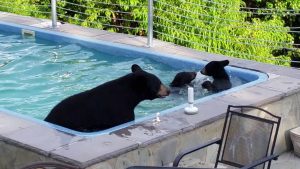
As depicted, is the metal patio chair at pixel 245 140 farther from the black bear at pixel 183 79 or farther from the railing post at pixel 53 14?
the railing post at pixel 53 14

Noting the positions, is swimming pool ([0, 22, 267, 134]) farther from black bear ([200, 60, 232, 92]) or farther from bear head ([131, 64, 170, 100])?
bear head ([131, 64, 170, 100])

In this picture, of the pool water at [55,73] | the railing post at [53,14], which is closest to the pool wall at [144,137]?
the pool water at [55,73]

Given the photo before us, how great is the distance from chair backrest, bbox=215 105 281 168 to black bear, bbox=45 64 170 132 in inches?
40.7

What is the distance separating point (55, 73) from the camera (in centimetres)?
797

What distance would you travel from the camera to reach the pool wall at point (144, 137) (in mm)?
4512

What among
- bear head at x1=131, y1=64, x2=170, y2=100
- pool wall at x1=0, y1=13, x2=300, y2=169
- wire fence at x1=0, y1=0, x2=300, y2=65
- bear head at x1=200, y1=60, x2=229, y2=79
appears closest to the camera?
pool wall at x1=0, y1=13, x2=300, y2=169

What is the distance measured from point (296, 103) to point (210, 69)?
1053mm

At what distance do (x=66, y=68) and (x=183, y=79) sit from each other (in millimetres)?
1840

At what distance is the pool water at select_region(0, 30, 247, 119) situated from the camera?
22.7 ft

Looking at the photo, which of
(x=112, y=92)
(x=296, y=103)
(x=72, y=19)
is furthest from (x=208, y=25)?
(x=112, y=92)

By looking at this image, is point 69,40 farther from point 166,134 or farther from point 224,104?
point 166,134

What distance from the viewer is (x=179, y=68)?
7.55 meters

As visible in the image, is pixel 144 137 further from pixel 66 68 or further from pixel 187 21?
pixel 187 21

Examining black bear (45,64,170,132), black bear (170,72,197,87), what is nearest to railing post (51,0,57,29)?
black bear (170,72,197,87)
